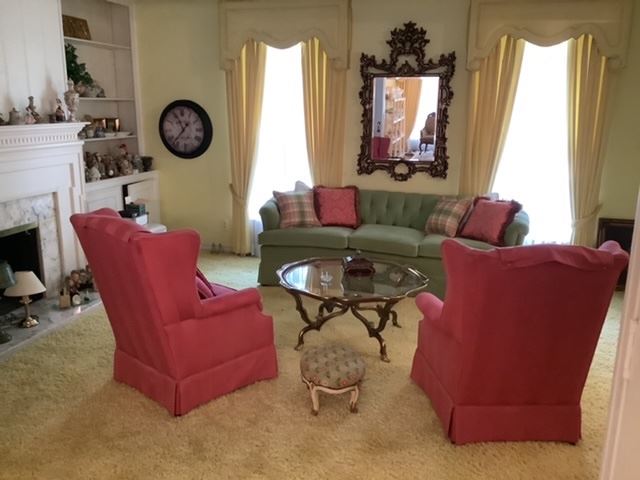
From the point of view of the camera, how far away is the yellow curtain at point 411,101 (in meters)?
5.49

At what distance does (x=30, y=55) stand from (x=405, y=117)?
3483 millimetres

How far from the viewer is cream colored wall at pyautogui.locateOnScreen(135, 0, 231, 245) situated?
239 inches

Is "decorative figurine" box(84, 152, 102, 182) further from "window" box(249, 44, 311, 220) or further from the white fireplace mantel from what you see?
"window" box(249, 44, 311, 220)

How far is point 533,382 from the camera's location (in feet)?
8.91

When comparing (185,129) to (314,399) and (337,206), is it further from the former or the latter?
(314,399)

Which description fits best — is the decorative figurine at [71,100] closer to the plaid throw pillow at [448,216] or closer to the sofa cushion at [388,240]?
the sofa cushion at [388,240]

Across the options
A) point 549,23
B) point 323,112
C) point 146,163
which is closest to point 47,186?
point 146,163

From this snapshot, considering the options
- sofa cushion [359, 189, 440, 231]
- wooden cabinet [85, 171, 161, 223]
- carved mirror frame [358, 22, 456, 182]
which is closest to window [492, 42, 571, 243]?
carved mirror frame [358, 22, 456, 182]

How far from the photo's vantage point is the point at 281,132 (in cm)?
603

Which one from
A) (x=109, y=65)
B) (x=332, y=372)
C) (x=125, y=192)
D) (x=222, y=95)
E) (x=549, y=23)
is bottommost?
(x=332, y=372)

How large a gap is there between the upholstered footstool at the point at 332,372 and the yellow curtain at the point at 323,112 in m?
3.09

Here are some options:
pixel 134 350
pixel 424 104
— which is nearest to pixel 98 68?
pixel 424 104

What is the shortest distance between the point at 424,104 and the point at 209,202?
274 cm

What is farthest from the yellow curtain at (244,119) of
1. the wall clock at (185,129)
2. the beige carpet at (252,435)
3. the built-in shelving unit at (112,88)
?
the beige carpet at (252,435)
